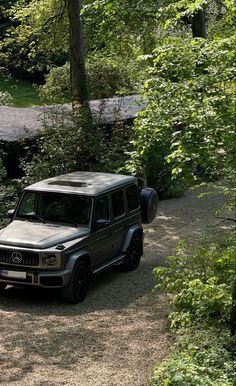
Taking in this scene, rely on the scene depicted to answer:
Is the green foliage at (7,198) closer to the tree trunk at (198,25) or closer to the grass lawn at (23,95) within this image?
the tree trunk at (198,25)

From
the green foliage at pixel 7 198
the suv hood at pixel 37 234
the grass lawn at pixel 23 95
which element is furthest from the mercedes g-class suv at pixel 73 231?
the grass lawn at pixel 23 95

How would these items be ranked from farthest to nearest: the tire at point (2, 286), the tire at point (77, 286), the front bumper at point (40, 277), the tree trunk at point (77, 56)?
the tree trunk at point (77, 56)
the tire at point (2, 286)
the tire at point (77, 286)
the front bumper at point (40, 277)

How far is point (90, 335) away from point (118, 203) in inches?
139

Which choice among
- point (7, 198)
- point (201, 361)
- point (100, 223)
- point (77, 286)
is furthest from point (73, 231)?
point (7, 198)

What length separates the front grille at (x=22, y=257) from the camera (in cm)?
1069

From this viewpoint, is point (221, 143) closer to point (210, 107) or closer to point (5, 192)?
point (210, 107)

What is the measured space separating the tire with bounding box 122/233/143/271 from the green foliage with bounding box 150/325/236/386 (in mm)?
3839

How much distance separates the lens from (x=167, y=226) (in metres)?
16.5

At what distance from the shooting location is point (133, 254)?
1293cm

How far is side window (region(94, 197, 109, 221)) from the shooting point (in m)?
11.7

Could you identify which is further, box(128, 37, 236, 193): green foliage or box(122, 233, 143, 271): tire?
box(122, 233, 143, 271): tire

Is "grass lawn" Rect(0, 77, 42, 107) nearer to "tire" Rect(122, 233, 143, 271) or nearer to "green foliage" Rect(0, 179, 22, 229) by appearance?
"green foliage" Rect(0, 179, 22, 229)

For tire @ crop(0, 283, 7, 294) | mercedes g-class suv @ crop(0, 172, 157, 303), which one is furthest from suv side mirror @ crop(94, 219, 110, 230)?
tire @ crop(0, 283, 7, 294)

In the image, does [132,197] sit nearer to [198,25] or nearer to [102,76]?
[198,25]
